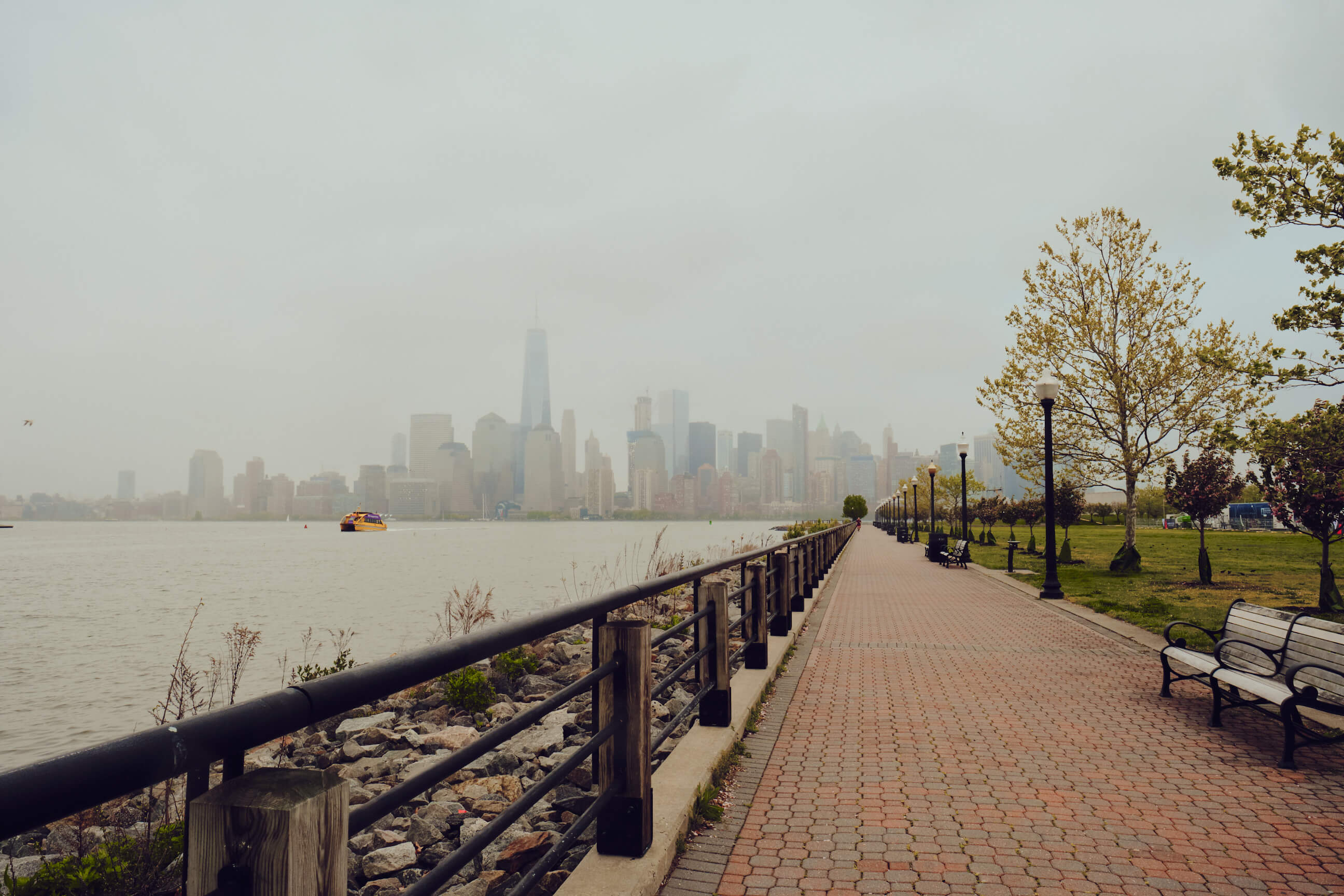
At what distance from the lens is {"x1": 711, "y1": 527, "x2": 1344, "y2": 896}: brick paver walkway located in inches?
148

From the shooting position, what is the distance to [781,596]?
9.73 metres

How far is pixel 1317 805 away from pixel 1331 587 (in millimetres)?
10717

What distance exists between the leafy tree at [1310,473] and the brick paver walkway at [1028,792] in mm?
5574

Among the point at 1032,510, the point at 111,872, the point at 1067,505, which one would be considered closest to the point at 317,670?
the point at 111,872

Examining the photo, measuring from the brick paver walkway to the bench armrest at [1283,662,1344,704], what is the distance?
1.54 feet

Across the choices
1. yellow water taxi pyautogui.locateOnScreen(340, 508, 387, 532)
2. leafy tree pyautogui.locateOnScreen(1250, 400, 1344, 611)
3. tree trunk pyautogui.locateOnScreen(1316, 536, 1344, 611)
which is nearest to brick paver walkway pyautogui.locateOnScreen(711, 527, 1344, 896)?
leafy tree pyautogui.locateOnScreen(1250, 400, 1344, 611)

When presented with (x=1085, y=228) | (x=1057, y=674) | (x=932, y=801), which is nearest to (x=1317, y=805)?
(x=932, y=801)

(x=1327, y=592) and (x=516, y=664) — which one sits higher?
(x=1327, y=592)

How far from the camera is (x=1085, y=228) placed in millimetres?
25078

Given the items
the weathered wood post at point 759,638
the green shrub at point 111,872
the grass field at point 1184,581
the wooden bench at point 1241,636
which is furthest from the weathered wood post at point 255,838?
the grass field at point 1184,581

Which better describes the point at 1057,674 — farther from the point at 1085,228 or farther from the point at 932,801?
the point at 1085,228

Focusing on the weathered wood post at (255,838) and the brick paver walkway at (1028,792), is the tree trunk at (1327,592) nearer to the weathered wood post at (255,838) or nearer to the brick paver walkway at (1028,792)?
the brick paver walkway at (1028,792)

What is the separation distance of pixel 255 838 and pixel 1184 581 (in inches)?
837

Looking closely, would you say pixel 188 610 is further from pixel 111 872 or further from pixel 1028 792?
pixel 1028 792
